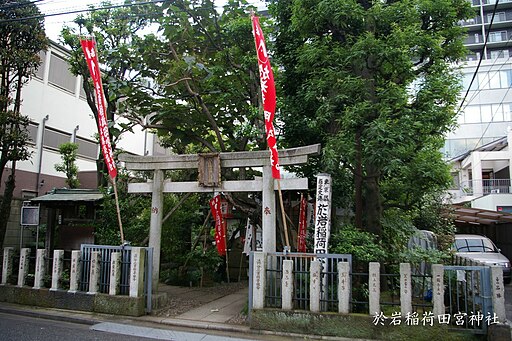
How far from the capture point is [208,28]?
39.7ft

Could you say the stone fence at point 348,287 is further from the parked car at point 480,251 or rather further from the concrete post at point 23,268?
the parked car at point 480,251

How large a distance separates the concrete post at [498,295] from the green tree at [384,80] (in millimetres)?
2720

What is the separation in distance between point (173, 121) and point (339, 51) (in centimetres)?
591

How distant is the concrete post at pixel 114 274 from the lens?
9781mm

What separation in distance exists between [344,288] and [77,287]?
712 cm

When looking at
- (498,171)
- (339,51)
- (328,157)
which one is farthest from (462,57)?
(498,171)

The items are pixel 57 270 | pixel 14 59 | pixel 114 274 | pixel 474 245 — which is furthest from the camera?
pixel 474 245

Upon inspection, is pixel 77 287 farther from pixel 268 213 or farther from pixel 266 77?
pixel 266 77

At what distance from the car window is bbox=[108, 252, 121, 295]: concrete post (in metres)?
14.4

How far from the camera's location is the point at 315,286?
8148 mm

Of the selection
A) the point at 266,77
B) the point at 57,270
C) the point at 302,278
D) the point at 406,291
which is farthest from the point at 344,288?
the point at 57,270

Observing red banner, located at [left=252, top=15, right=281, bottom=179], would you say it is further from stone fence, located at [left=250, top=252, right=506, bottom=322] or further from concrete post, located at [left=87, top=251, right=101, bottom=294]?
concrete post, located at [left=87, top=251, right=101, bottom=294]

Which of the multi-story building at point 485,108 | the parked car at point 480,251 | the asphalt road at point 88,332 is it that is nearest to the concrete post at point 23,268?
the asphalt road at point 88,332

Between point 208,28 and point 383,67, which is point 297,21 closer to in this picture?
point 383,67
